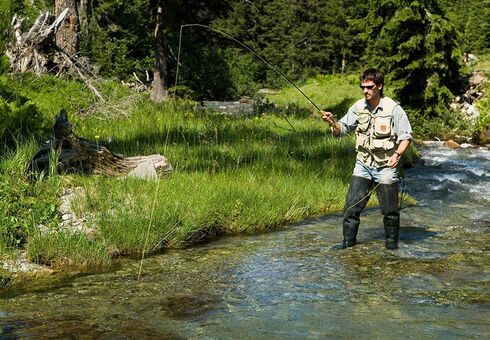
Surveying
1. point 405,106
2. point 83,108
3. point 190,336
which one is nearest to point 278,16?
point 405,106

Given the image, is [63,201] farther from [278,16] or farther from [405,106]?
[278,16]

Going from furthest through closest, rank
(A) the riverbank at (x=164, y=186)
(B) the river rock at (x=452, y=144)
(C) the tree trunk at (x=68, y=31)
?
(B) the river rock at (x=452, y=144), (C) the tree trunk at (x=68, y=31), (A) the riverbank at (x=164, y=186)

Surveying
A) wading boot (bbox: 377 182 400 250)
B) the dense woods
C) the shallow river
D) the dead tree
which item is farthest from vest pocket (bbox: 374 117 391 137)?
the dead tree

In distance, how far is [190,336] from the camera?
4.86 meters

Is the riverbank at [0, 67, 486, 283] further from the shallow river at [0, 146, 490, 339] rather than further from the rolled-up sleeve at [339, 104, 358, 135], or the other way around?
the rolled-up sleeve at [339, 104, 358, 135]

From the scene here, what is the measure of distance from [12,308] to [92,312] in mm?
731

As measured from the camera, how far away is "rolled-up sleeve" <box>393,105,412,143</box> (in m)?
7.49

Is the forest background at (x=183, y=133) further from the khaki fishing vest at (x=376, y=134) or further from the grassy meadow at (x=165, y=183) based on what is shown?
Result: the khaki fishing vest at (x=376, y=134)

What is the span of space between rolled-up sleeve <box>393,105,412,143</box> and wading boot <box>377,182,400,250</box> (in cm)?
60

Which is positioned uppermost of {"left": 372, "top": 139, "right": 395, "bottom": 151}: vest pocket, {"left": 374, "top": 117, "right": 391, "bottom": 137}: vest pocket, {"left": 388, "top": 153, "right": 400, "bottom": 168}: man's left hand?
{"left": 374, "top": 117, "right": 391, "bottom": 137}: vest pocket

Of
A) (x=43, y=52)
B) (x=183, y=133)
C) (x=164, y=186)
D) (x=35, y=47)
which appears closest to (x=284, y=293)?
(x=164, y=186)

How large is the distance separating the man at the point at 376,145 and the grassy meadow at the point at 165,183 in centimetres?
172

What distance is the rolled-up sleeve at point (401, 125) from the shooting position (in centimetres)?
749

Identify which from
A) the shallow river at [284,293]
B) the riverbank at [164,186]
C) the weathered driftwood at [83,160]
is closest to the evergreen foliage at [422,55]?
the riverbank at [164,186]
